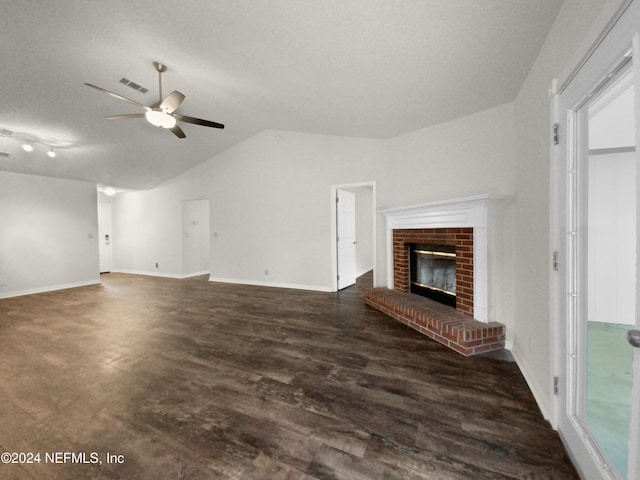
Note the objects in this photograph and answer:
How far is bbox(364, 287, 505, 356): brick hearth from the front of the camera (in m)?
2.54

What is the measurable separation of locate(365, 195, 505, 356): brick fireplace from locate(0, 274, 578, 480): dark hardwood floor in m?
0.17

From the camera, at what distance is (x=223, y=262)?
6.45 metres

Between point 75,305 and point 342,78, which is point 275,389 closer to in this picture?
point 342,78

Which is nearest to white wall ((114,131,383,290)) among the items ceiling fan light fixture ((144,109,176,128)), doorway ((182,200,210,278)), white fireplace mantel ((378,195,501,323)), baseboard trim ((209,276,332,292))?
baseboard trim ((209,276,332,292))

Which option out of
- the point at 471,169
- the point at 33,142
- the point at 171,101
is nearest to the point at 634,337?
the point at 471,169

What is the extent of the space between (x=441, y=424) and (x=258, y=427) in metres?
1.15

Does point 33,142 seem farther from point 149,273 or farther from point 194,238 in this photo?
point 149,273

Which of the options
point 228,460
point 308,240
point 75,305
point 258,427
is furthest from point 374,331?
point 75,305

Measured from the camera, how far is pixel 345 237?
18.1ft

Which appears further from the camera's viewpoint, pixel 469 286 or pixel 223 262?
pixel 223 262

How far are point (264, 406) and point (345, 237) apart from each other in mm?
4004

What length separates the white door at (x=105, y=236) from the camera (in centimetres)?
821

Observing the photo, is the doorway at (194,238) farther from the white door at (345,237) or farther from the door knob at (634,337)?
the door knob at (634,337)

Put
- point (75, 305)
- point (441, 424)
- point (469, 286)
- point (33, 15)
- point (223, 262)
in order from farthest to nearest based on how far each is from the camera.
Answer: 1. point (223, 262)
2. point (75, 305)
3. point (469, 286)
4. point (33, 15)
5. point (441, 424)
